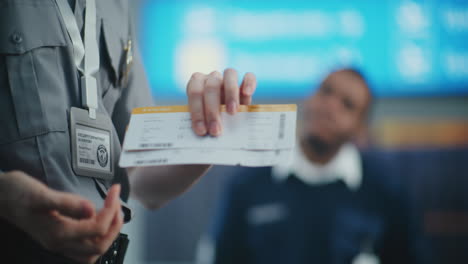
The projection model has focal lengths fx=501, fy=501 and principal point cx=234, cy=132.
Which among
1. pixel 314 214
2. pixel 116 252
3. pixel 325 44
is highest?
pixel 325 44

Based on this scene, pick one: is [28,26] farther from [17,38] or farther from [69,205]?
[69,205]

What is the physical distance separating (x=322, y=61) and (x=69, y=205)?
2.76m

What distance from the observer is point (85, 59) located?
2.18 feet

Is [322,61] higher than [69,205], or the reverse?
[69,205]

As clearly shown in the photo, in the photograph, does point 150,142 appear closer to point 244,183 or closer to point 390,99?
point 244,183

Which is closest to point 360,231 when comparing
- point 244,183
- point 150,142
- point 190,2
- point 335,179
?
point 335,179

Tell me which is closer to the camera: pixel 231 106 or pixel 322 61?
pixel 231 106

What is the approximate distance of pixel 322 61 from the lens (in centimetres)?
309

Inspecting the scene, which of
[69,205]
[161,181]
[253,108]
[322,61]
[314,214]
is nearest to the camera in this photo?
[69,205]

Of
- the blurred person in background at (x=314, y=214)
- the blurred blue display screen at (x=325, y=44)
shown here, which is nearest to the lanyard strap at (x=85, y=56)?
the blurred person in background at (x=314, y=214)

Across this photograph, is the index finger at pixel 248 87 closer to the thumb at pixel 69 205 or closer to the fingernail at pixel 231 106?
the fingernail at pixel 231 106

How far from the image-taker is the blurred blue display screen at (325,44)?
312cm

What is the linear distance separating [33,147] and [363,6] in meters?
2.89

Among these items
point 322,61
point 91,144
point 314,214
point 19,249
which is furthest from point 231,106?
point 322,61
